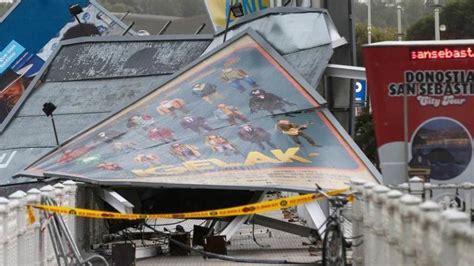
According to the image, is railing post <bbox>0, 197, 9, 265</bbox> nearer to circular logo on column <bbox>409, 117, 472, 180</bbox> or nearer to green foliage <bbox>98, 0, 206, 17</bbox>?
Answer: circular logo on column <bbox>409, 117, 472, 180</bbox>

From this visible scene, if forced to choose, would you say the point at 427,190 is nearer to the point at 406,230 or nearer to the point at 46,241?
the point at 46,241

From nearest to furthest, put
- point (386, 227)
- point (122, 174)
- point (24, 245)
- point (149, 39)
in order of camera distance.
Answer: point (386, 227) < point (24, 245) < point (122, 174) < point (149, 39)

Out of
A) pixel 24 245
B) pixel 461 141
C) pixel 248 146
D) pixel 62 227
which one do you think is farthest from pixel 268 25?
pixel 24 245

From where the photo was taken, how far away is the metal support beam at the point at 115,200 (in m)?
17.2

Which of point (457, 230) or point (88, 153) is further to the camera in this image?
point (88, 153)

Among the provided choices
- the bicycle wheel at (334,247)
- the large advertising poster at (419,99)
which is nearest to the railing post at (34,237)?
the bicycle wheel at (334,247)

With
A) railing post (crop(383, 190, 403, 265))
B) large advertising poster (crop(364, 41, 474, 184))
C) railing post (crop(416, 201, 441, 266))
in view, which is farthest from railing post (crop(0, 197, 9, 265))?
large advertising poster (crop(364, 41, 474, 184))

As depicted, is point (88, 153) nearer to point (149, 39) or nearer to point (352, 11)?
point (149, 39)

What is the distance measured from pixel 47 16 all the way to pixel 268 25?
79.9 feet

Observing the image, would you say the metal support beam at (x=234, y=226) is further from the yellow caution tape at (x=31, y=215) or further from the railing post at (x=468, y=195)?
the yellow caution tape at (x=31, y=215)

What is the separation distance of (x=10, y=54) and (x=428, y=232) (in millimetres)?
36677

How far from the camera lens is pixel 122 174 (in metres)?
16.9

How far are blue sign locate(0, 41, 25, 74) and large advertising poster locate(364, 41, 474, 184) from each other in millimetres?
28064

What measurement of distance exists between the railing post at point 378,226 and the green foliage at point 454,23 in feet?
246
